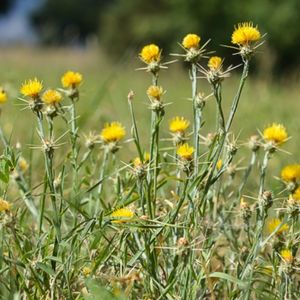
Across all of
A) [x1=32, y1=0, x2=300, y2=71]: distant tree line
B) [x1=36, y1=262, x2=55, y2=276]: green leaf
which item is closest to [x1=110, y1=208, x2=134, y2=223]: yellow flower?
[x1=36, y1=262, x2=55, y2=276]: green leaf

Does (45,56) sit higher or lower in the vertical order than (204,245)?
lower

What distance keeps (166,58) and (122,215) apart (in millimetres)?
17655

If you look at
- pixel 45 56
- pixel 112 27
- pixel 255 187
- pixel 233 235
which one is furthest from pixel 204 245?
pixel 112 27

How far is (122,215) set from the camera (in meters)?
1.16

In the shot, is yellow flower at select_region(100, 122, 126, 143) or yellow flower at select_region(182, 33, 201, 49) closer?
yellow flower at select_region(182, 33, 201, 49)

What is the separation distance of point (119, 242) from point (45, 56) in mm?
13683

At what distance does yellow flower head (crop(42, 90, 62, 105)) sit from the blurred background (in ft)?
1.14

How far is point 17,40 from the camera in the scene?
16422 millimetres

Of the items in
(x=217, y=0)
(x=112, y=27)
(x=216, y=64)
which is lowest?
(x=112, y=27)

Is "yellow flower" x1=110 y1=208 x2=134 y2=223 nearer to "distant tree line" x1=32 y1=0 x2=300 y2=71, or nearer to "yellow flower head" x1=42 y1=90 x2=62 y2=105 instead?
"yellow flower head" x1=42 y1=90 x2=62 y2=105

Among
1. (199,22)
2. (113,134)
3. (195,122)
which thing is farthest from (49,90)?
(199,22)

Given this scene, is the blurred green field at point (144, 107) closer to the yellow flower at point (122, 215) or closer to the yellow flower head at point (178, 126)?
the yellow flower head at point (178, 126)

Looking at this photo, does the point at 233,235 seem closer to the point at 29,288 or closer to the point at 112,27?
the point at 29,288

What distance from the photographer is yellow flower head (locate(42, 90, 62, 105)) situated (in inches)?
50.3
